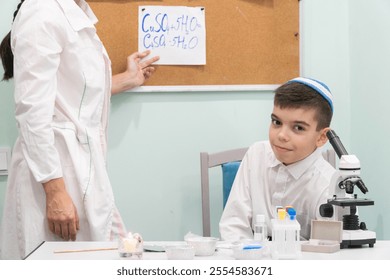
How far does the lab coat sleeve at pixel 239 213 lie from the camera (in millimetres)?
1959

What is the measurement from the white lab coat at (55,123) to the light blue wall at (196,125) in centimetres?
50

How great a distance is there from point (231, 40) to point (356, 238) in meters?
1.25

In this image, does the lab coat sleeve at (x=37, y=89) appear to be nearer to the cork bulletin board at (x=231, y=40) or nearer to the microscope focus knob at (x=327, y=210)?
the cork bulletin board at (x=231, y=40)

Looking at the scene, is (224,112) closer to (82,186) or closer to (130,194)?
(130,194)

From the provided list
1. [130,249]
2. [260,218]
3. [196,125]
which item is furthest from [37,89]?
[196,125]

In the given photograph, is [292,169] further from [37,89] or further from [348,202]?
Answer: [37,89]

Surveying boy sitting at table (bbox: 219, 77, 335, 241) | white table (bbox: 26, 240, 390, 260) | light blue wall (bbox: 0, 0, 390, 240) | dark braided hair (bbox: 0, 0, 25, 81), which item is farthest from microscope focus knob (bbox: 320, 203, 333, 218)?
dark braided hair (bbox: 0, 0, 25, 81)

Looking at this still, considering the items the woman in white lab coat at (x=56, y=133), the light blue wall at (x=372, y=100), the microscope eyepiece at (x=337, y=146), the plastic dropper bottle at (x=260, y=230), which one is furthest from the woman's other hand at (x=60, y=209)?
the light blue wall at (x=372, y=100)

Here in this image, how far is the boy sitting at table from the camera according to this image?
6.28 ft

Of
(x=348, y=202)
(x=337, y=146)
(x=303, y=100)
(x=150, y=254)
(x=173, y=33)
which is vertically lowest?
(x=150, y=254)

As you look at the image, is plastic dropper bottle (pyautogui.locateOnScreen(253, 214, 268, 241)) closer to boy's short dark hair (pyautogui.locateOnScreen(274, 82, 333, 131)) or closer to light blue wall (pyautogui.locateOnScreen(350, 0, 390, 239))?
boy's short dark hair (pyautogui.locateOnScreen(274, 82, 333, 131))

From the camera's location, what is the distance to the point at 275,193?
6.50 ft

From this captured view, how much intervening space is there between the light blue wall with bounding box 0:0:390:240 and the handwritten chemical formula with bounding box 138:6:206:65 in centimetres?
16

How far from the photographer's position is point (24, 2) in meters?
1.99
